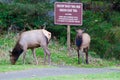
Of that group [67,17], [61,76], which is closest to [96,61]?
[67,17]

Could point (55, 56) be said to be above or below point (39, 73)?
below

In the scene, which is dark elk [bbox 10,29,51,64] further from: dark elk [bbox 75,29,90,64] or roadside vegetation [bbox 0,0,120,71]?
roadside vegetation [bbox 0,0,120,71]

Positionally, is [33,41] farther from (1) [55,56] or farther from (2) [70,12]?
(2) [70,12]

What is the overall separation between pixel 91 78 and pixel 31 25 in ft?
46.3

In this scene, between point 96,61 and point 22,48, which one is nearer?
point 22,48

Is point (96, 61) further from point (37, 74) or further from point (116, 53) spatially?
point (37, 74)

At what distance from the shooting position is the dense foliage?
30406 mm

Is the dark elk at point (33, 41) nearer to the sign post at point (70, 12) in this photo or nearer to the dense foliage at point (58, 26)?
the sign post at point (70, 12)

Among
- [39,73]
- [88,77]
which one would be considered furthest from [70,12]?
[88,77]

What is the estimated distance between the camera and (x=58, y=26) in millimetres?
30922

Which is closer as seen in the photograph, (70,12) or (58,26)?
(70,12)

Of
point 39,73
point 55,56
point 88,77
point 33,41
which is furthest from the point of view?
point 55,56

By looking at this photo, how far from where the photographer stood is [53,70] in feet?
66.0

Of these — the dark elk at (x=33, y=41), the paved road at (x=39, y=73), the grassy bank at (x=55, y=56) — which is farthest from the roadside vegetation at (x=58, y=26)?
the paved road at (x=39, y=73)
